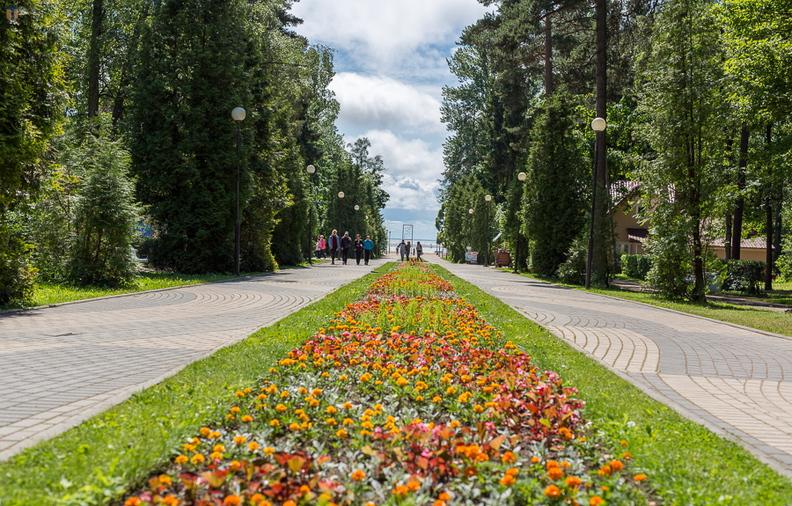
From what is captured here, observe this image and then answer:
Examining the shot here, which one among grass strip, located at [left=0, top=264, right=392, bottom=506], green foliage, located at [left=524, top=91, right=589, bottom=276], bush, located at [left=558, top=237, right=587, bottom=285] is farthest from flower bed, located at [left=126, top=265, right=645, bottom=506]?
green foliage, located at [left=524, top=91, right=589, bottom=276]

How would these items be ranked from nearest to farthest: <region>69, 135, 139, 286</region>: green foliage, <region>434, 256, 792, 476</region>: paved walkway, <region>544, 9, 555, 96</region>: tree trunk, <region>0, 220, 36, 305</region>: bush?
<region>434, 256, 792, 476</region>: paved walkway, <region>0, 220, 36, 305</region>: bush, <region>69, 135, 139, 286</region>: green foliage, <region>544, 9, 555, 96</region>: tree trunk

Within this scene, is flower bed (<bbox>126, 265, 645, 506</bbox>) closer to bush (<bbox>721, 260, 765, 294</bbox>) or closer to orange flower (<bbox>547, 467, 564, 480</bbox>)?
orange flower (<bbox>547, 467, 564, 480</bbox>)

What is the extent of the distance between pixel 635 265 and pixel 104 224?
2850 centimetres

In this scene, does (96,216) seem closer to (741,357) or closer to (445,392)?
(445,392)

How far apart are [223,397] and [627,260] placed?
34.2 m

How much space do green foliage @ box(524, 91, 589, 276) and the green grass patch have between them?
65.1 feet

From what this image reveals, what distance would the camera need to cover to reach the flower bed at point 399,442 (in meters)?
2.99

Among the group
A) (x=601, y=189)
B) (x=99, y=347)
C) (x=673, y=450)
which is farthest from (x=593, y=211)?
(x=673, y=450)

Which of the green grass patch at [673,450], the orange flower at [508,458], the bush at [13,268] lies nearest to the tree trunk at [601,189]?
the green grass patch at [673,450]

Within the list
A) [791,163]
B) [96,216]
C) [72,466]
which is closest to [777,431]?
[72,466]

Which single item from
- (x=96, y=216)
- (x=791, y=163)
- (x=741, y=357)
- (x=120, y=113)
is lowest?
(x=741, y=357)

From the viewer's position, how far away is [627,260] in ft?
116

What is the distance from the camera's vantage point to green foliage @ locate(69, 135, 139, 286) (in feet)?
45.2

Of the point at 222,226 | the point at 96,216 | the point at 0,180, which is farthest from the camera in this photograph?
the point at 222,226
